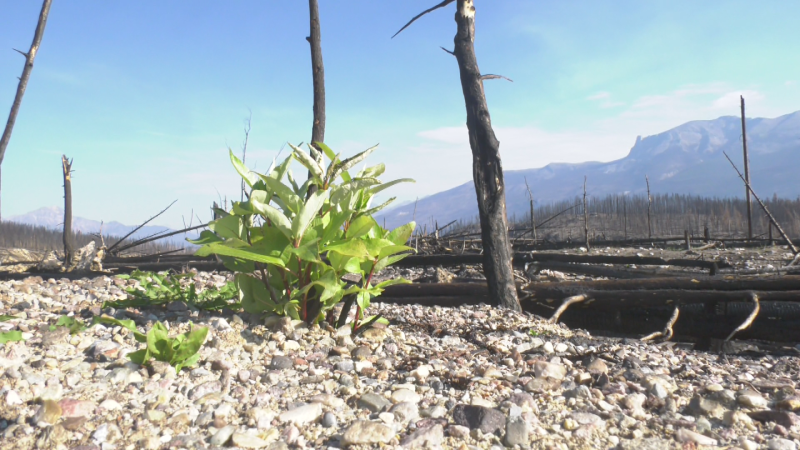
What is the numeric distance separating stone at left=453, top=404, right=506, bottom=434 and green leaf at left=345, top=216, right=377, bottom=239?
1148mm

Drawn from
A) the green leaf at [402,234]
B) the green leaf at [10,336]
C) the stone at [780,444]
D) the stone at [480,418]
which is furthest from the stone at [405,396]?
the green leaf at [10,336]

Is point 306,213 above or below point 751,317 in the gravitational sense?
above

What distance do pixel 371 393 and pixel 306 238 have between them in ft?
3.16

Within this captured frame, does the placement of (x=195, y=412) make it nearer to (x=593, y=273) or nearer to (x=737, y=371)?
(x=737, y=371)

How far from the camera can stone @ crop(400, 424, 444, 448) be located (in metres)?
1.63

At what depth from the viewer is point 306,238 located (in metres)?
2.61

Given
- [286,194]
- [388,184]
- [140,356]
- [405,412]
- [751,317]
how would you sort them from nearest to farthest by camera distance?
[405,412]
[140,356]
[286,194]
[388,184]
[751,317]

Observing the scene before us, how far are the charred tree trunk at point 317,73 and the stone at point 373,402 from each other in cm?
559

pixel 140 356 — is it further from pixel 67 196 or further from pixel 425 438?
pixel 67 196

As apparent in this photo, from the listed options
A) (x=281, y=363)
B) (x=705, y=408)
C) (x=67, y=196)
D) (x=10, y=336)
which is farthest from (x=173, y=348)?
(x=67, y=196)

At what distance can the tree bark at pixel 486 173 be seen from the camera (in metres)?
4.20

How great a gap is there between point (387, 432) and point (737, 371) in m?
2.12

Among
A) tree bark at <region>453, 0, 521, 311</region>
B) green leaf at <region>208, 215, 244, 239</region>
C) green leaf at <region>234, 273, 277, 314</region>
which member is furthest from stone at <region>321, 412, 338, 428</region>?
tree bark at <region>453, 0, 521, 311</region>

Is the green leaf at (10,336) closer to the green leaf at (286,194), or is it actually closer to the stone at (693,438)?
the green leaf at (286,194)
